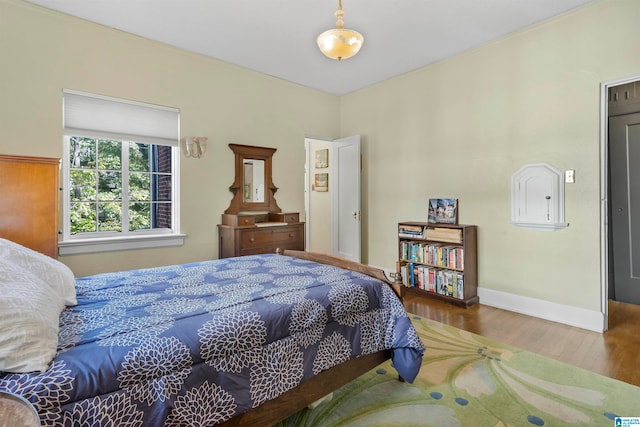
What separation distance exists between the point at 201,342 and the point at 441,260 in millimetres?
3078

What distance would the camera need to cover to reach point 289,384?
5.00ft

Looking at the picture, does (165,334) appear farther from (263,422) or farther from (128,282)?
(128,282)

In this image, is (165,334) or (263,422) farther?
(263,422)

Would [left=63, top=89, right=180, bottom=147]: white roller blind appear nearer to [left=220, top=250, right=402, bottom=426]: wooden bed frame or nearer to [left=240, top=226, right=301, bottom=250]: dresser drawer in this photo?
[left=240, top=226, right=301, bottom=250]: dresser drawer

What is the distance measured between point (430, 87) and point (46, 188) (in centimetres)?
417

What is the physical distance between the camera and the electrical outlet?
3031mm

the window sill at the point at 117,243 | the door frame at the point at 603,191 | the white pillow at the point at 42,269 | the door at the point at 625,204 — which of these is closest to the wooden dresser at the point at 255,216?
the window sill at the point at 117,243

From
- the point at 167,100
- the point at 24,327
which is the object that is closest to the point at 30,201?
the point at 167,100

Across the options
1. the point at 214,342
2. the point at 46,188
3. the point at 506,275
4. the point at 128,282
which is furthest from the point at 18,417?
the point at 506,275

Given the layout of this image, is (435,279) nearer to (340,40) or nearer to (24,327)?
(340,40)

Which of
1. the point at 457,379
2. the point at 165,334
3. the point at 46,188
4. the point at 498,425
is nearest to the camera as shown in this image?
the point at 165,334

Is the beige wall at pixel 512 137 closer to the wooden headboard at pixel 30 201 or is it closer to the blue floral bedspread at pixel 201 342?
the blue floral bedspread at pixel 201 342

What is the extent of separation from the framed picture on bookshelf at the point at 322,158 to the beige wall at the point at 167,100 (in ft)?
1.67

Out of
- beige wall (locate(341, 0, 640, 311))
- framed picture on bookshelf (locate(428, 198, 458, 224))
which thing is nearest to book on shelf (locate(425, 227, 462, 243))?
framed picture on bookshelf (locate(428, 198, 458, 224))
